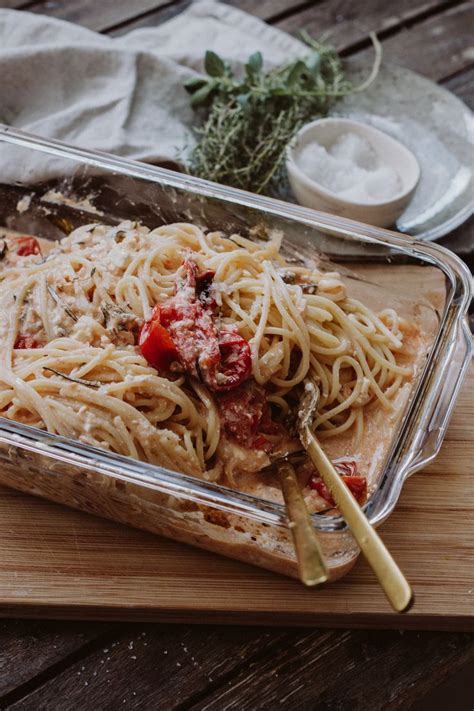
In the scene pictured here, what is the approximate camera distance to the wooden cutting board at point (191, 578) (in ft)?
6.77

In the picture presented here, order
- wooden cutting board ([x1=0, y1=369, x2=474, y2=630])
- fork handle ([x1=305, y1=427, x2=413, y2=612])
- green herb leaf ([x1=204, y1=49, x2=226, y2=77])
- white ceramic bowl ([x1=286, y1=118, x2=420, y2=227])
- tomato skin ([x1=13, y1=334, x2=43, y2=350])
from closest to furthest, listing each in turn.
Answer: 1. fork handle ([x1=305, y1=427, x2=413, y2=612])
2. wooden cutting board ([x1=0, y1=369, x2=474, y2=630])
3. tomato skin ([x1=13, y1=334, x2=43, y2=350])
4. white ceramic bowl ([x1=286, y1=118, x2=420, y2=227])
5. green herb leaf ([x1=204, y1=49, x2=226, y2=77])

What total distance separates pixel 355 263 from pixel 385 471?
862mm

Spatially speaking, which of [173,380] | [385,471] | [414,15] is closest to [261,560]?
[385,471]

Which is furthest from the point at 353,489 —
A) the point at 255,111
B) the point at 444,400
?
the point at 255,111

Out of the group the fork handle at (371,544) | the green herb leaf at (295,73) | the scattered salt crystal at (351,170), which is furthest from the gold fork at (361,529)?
the green herb leaf at (295,73)

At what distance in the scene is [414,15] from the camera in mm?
4070

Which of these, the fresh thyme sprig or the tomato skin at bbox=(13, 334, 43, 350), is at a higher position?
the fresh thyme sprig

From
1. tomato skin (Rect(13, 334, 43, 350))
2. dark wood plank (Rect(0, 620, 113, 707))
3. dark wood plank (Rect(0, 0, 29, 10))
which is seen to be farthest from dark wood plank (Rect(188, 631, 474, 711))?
dark wood plank (Rect(0, 0, 29, 10))

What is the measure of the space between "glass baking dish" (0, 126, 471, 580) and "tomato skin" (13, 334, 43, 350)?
0.35 meters

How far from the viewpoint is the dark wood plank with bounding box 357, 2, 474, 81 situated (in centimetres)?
383

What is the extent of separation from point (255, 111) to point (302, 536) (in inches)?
80.3

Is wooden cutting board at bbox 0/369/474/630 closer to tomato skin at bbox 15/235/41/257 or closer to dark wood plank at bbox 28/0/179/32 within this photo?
tomato skin at bbox 15/235/41/257

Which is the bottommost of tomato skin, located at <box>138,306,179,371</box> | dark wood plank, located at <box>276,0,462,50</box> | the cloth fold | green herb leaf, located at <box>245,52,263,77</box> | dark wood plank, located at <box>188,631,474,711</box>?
dark wood plank, located at <box>188,631,474,711</box>

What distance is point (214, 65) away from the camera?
3328 millimetres
